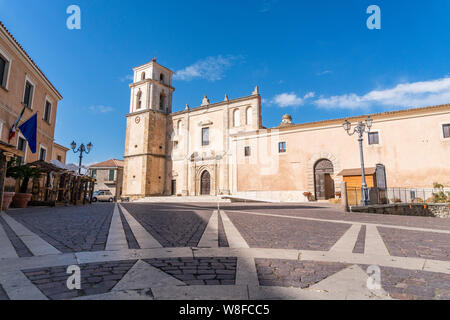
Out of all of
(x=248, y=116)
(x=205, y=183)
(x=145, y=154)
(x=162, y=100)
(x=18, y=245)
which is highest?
(x=162, y=100)

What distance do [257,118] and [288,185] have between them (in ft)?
25.7

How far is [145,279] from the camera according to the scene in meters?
2.01

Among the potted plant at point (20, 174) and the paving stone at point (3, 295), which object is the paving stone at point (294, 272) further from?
the potted plant at point (20, 174)

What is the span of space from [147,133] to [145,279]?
1234 inches

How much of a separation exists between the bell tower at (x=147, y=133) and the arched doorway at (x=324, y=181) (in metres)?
18.6

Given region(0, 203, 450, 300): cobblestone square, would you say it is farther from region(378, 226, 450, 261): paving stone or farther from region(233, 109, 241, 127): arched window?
region(233, 109, 241, 127): arched window

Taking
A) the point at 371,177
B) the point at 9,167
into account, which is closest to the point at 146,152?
the point at 9,167

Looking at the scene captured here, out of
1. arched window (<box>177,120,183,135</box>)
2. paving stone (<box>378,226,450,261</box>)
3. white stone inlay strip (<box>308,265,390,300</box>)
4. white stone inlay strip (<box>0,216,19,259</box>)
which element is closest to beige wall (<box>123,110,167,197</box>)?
arched window (<box>177,120,183,135</box>)

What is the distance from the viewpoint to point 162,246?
11.0 feet

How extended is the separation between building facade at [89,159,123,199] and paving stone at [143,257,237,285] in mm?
42347

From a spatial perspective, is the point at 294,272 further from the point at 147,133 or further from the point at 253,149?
the point at 147,133

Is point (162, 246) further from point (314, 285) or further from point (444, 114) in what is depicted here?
point (444, 114)

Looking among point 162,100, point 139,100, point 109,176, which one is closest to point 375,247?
point 162,100

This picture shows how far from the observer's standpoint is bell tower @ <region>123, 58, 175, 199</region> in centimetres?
→ 3144
